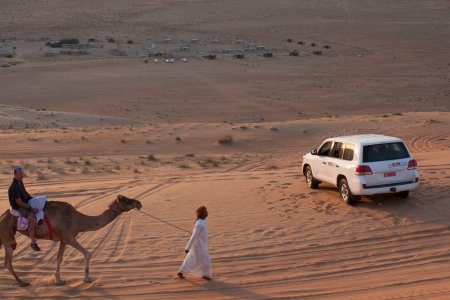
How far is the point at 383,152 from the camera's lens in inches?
653

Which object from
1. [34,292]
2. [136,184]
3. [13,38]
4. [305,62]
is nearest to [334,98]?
[305,62]

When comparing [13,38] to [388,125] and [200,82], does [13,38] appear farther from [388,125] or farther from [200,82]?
[388,125]

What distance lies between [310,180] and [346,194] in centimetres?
212

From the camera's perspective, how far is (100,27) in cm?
9469

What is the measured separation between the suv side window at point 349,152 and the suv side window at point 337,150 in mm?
228

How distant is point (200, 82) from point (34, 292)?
44.3 m

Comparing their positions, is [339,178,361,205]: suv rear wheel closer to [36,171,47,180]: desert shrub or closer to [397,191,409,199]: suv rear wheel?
[397,191,409,199]: suv rear wheel

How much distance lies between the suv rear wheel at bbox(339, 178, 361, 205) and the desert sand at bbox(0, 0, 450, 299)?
199 mm

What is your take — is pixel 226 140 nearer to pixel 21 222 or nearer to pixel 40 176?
pixel 40 176

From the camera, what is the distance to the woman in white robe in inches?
476

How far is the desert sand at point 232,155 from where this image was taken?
1277cm

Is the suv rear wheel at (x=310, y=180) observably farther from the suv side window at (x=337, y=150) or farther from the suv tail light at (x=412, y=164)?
the suv tail light at (x=412, y=164)

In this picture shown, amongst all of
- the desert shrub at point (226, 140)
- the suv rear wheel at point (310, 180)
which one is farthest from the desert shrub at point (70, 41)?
the suv rear wheel at point (310, 180)

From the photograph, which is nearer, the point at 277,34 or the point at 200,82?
the point at 200,82
